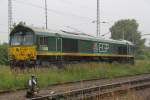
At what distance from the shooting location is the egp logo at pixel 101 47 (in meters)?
30.2

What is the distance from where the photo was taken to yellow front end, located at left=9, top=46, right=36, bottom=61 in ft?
75.1

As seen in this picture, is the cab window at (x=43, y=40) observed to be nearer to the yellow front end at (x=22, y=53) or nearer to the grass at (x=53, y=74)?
the yellow front end at (x=22, y=53)

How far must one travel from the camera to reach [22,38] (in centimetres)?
2408

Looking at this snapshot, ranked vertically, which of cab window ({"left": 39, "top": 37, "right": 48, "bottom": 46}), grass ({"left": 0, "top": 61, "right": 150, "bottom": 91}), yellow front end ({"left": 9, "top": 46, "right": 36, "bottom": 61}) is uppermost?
cab window ({"left": 39, "top": 37, "right": 48, "bottom": 46})

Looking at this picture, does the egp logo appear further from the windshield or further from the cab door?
the windshield

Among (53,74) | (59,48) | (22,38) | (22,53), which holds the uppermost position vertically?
(22,38)

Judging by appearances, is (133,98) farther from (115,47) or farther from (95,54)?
Result: (115,47)

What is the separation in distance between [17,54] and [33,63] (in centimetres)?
166

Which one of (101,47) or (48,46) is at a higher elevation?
(48,46)

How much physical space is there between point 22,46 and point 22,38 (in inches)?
25.9

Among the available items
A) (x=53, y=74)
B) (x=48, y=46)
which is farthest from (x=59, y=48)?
(x=53, y=74)

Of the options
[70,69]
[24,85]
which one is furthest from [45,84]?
[70,69]

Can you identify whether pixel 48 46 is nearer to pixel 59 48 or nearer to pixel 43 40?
pixel 43 40

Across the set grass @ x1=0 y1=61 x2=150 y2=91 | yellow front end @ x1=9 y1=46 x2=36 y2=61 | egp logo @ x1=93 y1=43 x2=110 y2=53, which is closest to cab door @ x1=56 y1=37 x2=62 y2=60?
grass @ x1=0 y1=61 x2=150 y2=91
